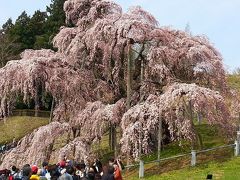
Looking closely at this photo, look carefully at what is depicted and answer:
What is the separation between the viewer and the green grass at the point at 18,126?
41875 millimetres

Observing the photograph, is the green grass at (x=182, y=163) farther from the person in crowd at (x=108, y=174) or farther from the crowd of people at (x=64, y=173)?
the person in crowd at (x=108, y=174)

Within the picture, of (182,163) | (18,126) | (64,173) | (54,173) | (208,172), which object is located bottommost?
(208,172)

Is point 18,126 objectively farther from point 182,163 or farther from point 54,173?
point 54,173

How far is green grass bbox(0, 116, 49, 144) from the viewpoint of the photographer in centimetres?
4188

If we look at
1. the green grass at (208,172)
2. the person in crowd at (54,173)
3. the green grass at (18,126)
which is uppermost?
the green grass at (18,126)

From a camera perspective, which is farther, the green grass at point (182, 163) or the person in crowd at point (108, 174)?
the green grass at point (182, 163)

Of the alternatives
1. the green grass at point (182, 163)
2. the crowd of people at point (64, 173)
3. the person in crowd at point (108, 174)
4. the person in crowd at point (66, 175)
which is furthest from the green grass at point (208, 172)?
the person in crowd at point (66, 175)

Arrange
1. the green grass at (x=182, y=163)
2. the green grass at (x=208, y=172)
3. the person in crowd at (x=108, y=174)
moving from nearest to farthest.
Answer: the person in crowd at (x=108, y=174) → the green grass at (x=208, y=172) → the green grass at (x=182, y=163)

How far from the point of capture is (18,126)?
147ft

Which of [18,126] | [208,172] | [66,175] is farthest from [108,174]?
[18,126]

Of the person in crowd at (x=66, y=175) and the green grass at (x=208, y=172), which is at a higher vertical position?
the person in crowd at (x=66, y=175)

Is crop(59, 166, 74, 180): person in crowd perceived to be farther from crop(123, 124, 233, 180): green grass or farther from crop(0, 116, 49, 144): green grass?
crop(0, 116, 49, 144): green grass

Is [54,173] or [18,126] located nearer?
[54,173]

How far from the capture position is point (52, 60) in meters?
22.3
